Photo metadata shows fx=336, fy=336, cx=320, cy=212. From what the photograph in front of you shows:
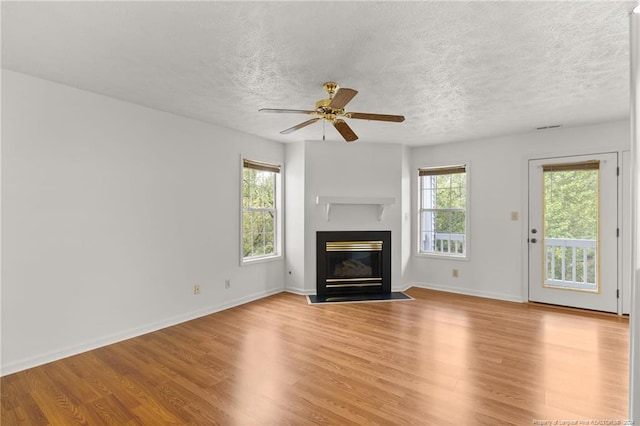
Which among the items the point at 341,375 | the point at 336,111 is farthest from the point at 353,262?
the point at 336,111

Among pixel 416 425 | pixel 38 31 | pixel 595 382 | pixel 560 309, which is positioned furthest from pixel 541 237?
pixel 38 31

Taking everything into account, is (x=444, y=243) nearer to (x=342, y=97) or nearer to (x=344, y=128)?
(x=344, y=128)

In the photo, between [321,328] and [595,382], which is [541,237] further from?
[321,328]

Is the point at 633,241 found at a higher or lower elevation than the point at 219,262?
higher

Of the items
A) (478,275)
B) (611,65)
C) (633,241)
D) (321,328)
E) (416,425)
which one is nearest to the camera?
(633,241)

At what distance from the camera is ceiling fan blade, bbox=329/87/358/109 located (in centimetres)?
223

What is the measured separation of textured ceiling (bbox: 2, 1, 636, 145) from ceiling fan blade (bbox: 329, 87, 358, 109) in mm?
281

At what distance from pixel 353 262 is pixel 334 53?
3.53 meters

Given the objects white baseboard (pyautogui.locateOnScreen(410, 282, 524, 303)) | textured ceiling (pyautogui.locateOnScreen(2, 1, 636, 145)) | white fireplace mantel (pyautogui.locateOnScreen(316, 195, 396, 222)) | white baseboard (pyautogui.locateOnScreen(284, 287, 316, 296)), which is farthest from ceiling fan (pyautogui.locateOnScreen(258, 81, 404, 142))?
white baseboard (pyautogui.locateOnScreen(410, 282, 524, 303))

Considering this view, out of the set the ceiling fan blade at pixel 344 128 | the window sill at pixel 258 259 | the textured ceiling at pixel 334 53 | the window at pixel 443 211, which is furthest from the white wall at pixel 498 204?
the ceiling fan blade at pixel 344 128

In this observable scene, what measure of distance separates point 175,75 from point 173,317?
2.60 metres

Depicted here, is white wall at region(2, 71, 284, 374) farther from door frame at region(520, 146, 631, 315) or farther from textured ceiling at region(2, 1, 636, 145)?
door frame at region(520, 146, 631, 315)

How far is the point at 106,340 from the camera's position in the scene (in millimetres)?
3215

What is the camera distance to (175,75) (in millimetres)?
2707
